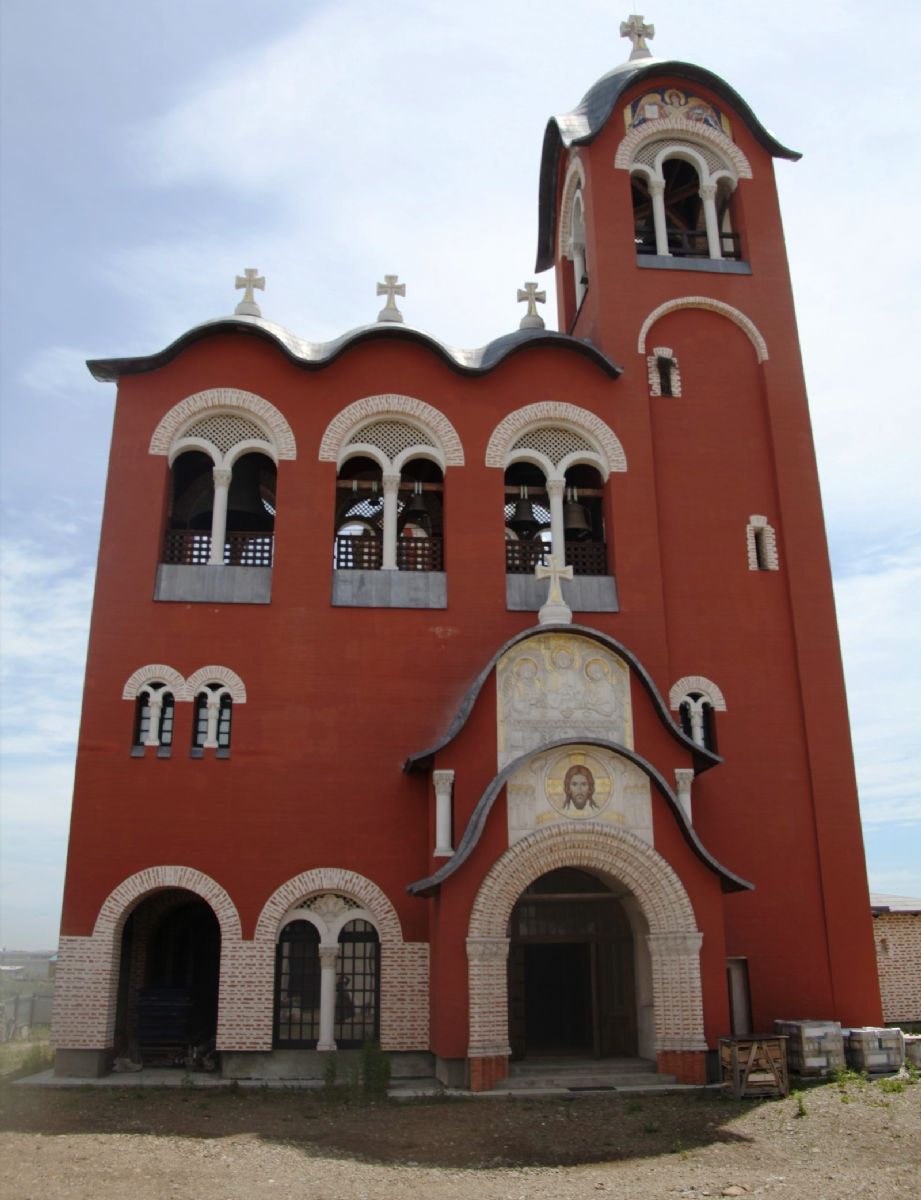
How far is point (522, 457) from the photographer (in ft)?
57.1

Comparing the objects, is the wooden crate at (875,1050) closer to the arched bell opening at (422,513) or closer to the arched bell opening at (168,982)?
the arched bell opening at (168,982)

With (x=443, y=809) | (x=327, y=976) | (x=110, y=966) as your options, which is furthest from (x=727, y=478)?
(x=110, y=966)

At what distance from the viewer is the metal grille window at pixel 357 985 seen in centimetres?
1459

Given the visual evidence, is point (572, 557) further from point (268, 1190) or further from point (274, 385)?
point (268, 1190)

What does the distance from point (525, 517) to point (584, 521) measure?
0.99 m

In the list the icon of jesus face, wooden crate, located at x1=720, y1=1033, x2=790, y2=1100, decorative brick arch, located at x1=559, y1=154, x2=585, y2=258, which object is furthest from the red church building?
decorative brick arch, located at x1=559, y1=154, x2=585, y2=258

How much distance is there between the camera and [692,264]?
62.2ft

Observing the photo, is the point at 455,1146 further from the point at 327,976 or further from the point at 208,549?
the point at 208,549

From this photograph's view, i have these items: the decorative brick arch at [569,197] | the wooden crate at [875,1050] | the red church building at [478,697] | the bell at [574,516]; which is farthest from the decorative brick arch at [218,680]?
the decorative brick arch at [569,197]

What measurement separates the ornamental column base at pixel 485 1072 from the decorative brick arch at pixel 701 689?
20.2 feet

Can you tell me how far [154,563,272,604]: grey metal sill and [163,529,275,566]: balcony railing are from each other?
0.25 meters

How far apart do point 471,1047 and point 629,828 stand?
3.36 m

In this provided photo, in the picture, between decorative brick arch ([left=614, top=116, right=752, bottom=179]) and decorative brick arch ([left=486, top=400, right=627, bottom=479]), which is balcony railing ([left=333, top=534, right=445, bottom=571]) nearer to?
decorative brick arch ([left=486, top=400, right=627, bottom=479])

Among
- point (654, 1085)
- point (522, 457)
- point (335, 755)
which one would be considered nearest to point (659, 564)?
point (522, 457)
